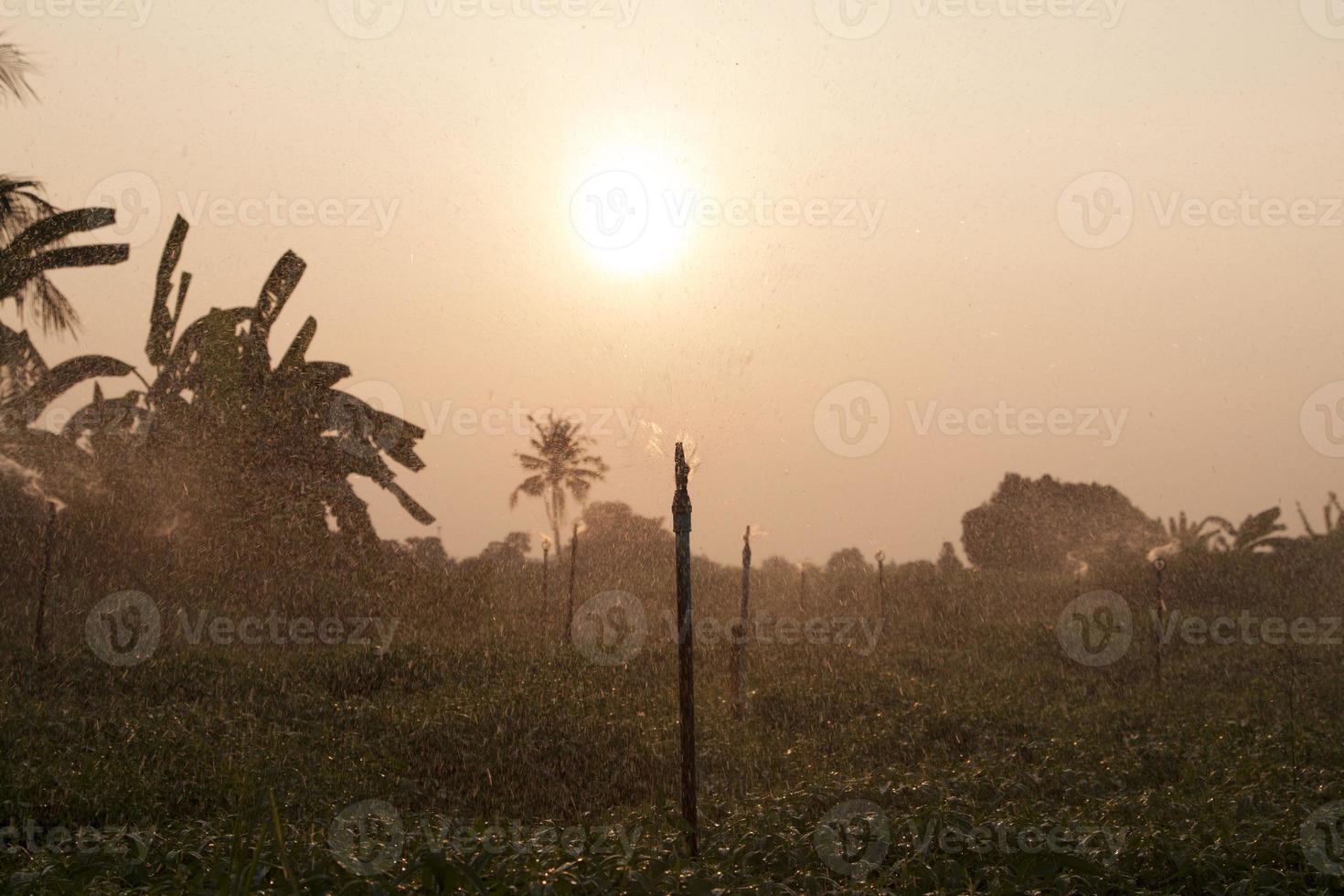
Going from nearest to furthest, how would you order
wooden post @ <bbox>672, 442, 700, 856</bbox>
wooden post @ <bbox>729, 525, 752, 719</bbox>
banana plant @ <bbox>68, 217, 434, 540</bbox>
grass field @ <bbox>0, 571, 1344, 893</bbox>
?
1. grass field @ <bbox>0, 571, 1344, 893</bbox>
2. wooden post @ <bbox>672, 442, 700, 856</bbox>
3. wooden post @ <bbox>729, 525, 752, 719</bbox>
4. banana plant @ <bbox>68, 217, 434, 540</bbox>

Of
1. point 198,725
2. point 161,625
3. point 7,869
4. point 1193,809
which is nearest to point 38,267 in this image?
point 161,625

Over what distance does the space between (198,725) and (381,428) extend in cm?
1310

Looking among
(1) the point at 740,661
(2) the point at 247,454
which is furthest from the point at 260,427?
(1) the point at 740,661

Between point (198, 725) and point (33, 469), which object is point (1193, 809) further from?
point (33, 469)

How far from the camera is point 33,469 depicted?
26719 millimetres

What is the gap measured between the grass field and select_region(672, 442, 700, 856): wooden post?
0.43m

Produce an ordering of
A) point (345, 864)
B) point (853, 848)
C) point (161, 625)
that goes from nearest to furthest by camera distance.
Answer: point (345, 864) < point (853, 848) < point (161, 625)

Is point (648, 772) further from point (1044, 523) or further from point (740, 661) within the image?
point (1044, 523)

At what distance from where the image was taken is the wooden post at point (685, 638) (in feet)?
32.7

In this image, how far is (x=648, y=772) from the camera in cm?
1492

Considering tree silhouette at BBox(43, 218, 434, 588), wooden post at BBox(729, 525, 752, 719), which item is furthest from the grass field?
tree silhouette at BBox(43, 218, 434, 588)

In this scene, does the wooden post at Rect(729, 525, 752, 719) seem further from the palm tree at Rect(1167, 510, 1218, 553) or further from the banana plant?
the palm tree at Rect(1167, 510, 1218, 553)

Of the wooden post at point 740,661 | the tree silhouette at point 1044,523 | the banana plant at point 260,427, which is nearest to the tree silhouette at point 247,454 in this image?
the banana plant at point 260,427

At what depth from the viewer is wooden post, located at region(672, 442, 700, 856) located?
9.98 metres
